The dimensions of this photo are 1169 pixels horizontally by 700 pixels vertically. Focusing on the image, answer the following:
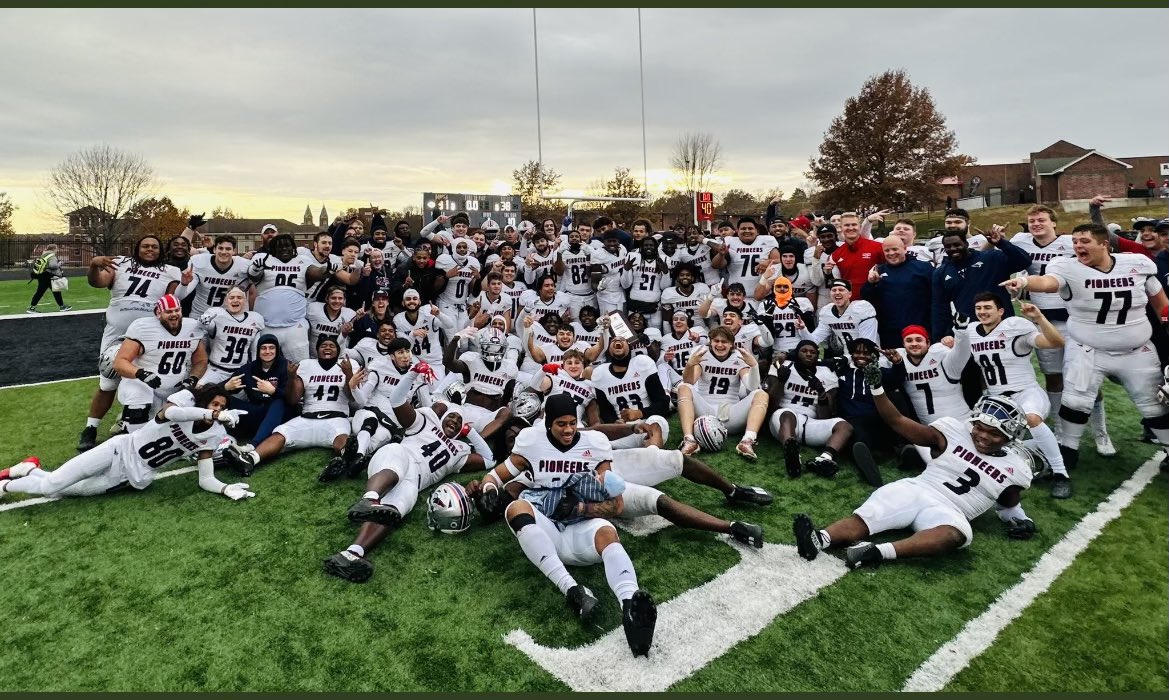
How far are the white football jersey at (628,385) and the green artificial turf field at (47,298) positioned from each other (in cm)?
2055

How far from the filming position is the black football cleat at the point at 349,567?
4.32 metres

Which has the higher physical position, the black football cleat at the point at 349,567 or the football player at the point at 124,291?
the football player at the point at 124,291

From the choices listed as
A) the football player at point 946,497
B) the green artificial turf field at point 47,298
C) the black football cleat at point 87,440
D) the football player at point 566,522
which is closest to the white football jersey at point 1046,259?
the football player at point 946,497

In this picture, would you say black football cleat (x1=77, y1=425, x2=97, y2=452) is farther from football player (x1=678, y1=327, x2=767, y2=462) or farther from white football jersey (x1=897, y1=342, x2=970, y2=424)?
white football jersey (x1=897, y1=342, x2=970, y2=424)

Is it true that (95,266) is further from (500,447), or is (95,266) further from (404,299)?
(500,447)

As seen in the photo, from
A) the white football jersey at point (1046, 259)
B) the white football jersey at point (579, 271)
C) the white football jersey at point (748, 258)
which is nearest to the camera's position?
the white football jersey at point (1046, 259)

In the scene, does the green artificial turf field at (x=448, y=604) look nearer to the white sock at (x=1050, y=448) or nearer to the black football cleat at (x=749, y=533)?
the black football cleat at (x=749, y=533)

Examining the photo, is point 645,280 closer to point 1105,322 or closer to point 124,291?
point 1105,322

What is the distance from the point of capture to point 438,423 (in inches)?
241

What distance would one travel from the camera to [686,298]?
8.76m

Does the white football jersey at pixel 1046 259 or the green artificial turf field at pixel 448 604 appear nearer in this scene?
the green artificial turf field at pixel 448 604

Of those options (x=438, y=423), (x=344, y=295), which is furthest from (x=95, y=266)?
(x=438, y=423)

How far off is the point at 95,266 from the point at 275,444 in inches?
122

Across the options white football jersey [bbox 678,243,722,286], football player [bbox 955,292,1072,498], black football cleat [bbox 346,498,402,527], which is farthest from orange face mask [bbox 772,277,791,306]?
black football cleat [bbox 346,498,402,527]
